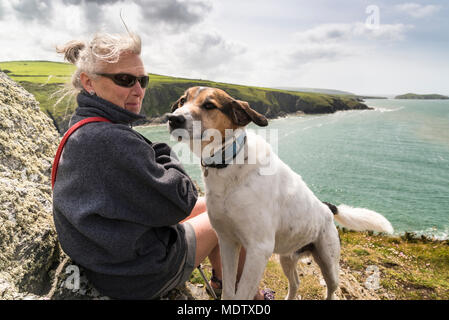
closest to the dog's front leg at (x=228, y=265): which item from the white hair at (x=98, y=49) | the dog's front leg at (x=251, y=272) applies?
the dog's front leg at (x=251, y=272)

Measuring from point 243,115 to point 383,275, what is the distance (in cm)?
576

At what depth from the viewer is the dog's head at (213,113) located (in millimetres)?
2893

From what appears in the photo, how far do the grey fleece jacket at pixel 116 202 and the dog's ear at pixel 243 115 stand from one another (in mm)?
960

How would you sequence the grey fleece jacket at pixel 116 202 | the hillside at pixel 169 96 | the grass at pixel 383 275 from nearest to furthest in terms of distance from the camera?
the grey fleece jacket at pixel 116 202
the grass at pixel 383 275
the hillside at pixel 169 96

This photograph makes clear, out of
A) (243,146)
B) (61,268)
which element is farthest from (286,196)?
(61,268)

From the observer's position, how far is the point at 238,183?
3047mm

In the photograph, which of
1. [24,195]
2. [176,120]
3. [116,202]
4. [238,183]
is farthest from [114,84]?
[238,183]

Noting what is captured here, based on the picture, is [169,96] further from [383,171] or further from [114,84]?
[114,84]

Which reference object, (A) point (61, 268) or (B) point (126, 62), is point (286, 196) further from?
(A) point (61, 268)

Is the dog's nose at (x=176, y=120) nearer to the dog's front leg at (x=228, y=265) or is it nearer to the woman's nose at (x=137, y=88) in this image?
the woman's nose at (x=137, y=88)

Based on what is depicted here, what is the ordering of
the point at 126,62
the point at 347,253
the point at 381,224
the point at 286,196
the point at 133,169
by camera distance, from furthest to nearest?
the point at 347,253 < the point at 381,224 < the point at 286,196 < the point at 126,62 < the point at 133,169

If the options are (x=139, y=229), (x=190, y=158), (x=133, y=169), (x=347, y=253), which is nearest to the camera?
(x=133, y=169)
